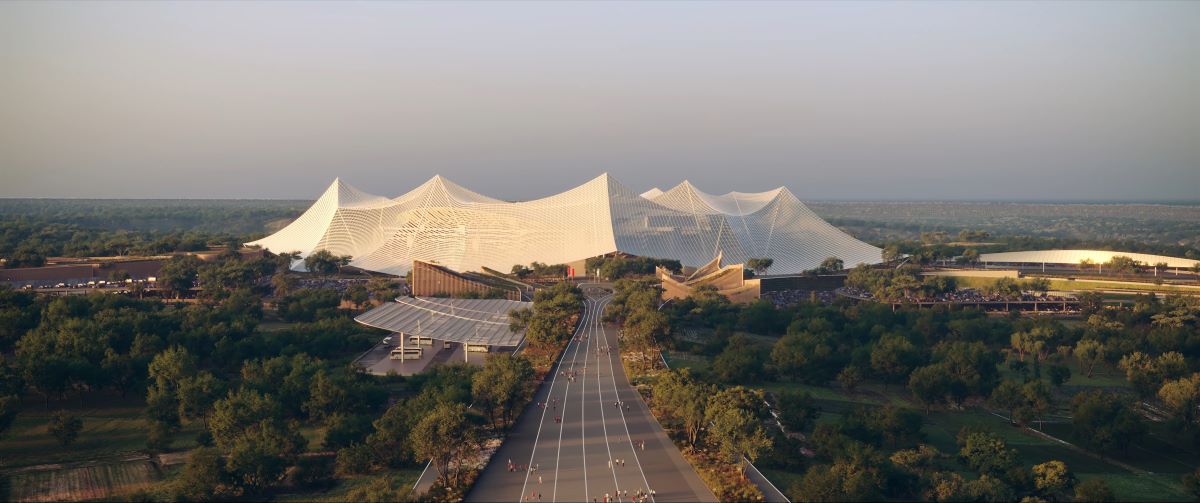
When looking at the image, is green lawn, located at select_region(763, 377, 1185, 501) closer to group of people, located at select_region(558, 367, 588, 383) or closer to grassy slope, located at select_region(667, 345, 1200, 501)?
grassy slope, located at select_region(667, 345, 1200, 501)

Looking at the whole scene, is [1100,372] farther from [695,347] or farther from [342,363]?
[342,363]

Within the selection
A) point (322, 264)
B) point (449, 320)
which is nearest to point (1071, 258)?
point (449, 320)

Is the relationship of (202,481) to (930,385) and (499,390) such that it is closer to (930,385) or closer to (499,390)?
(499,390)

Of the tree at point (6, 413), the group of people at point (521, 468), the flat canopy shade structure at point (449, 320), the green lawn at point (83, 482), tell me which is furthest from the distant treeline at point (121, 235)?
the group of people at point (521, 468)

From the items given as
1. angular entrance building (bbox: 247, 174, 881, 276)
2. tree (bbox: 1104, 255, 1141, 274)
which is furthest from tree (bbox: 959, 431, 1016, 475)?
tree (bbox: 1104, 255, 1141, 274)

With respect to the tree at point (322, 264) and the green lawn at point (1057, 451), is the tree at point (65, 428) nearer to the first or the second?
the green lawn at point (1057, 451)
